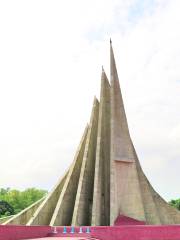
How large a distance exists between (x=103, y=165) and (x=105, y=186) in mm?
1169

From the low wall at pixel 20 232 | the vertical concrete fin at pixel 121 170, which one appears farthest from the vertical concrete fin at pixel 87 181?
the low wall at pixel 20 232

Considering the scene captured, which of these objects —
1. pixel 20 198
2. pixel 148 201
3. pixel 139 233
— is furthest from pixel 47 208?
pixel 20 198

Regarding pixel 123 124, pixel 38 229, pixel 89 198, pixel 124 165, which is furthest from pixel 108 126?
pixel 38 229

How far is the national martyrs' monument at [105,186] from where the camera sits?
65.4ft

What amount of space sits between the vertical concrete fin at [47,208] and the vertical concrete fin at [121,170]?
11.5ft

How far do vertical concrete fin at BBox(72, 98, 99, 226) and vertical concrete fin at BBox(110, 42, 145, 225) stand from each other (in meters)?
1.50

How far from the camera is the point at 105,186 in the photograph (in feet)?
69.9

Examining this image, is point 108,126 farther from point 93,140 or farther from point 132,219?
point 132,219

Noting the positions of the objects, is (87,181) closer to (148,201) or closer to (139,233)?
(148,201)

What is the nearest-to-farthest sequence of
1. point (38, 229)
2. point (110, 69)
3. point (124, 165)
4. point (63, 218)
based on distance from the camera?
point (38, 229) → point (63, 218) → point (124, 165) → point (110, 69)

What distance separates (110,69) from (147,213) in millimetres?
7950

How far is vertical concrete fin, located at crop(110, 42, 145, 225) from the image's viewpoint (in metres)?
20.2

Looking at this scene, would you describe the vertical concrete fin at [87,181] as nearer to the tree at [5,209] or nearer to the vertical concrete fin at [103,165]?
the vertical concrete fin at [103,165]

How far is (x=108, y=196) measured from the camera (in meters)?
21.2
